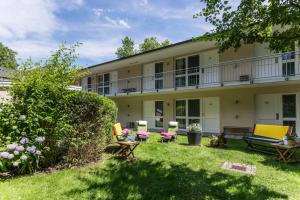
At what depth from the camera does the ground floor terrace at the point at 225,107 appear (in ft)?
40.7

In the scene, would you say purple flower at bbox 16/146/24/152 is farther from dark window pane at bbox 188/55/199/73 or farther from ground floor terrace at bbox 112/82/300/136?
dark window pane at bbox 188/55/199/73

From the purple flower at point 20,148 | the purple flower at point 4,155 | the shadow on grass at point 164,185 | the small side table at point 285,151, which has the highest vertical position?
the purple flower at point 20,148

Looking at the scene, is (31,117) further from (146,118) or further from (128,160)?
(146,118)

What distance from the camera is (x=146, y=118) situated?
20.1m

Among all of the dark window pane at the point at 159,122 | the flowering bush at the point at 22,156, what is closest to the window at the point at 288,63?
the dark window pane at the point at 159,122

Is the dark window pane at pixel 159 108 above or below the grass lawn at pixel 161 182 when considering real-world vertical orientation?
above

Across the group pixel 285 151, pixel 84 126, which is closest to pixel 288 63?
pixel 285 151

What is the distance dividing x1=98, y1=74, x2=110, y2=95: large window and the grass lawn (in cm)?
1651

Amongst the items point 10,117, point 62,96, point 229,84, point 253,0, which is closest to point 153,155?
point 62,96

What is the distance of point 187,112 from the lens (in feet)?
54.9

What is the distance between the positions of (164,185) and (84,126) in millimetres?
3130

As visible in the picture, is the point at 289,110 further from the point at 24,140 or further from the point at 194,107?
the point at 24,140

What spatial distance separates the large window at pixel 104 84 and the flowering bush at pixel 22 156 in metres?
16.5

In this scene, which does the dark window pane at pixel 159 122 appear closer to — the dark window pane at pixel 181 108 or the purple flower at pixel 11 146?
the dark window pane at pixel 181 108
